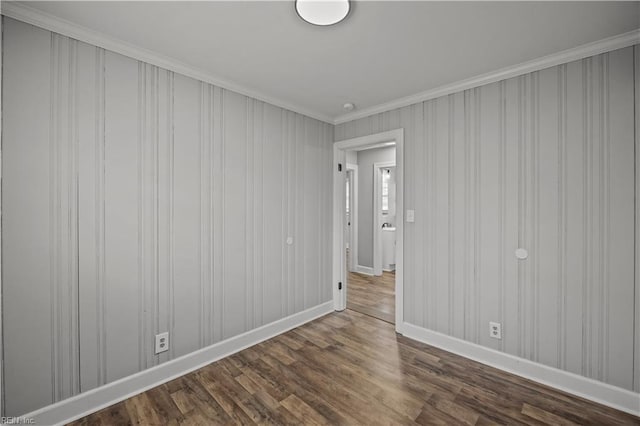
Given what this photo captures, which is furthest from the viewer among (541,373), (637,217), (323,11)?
(541,373)

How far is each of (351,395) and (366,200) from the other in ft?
13.3

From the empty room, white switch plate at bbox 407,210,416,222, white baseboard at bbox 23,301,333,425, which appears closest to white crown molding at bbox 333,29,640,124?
the empty room

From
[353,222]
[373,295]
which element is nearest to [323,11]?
[373,295]

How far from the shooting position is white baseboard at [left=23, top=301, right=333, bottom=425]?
Result: 1.73 m

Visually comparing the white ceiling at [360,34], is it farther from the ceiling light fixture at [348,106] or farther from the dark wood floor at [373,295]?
the dark wood floor at [373,295]

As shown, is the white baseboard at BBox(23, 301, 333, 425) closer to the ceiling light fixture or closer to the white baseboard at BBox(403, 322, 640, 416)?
the white baseboard at BBox(403, 322, 640, 416)

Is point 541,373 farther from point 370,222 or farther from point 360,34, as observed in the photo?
point 370,222

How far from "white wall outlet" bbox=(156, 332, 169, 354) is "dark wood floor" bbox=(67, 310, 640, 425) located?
0.27m

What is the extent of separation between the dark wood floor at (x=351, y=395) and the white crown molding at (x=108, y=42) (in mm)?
2463

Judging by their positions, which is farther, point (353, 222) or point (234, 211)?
point (353, 222)

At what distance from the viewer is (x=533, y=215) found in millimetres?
2240

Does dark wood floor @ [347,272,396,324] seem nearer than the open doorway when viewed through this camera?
Yes

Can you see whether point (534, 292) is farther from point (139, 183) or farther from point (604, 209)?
point (139, 183)

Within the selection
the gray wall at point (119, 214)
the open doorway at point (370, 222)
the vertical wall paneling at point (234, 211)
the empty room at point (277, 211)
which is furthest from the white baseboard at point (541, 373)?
the open doorway at point (370, 222)
